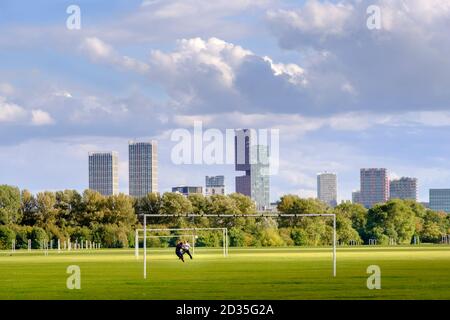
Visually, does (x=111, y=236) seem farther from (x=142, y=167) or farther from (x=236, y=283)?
(x=236, y=283)

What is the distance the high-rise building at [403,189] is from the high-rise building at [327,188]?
27.1 m

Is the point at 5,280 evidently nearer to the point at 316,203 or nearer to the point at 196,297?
the point at 196,297

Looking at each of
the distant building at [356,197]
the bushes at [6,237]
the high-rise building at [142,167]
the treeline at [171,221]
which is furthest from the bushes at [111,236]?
the distant building at [356,197]

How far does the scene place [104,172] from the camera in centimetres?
14675

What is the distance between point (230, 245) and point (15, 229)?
2571cm

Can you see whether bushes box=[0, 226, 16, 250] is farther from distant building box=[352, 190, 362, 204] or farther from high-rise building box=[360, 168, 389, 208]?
distant building box=[352, 190, 362, 204]

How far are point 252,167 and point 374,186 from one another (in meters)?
63.7

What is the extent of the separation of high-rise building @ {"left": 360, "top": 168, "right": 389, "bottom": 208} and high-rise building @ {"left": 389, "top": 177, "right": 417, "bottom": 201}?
27.2 feet

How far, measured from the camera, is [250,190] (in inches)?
5157

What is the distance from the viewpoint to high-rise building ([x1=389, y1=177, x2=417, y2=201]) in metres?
183

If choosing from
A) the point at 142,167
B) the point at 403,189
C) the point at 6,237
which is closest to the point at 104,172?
the point at 142,167

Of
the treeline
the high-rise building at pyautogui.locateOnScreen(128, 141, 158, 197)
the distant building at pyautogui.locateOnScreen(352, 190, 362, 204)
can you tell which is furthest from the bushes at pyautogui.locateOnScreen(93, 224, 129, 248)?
the distant building at pyautogui.locateOnScreen(352, 190, 362, 204)

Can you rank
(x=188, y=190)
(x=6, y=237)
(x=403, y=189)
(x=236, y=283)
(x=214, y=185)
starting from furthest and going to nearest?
(x=403, y=189)
(x=188, y=190)
(x=214, y=185)
(x=6, y=237)
(x=236, y=283)

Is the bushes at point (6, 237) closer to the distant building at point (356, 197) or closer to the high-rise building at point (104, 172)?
the high-rise building at point (104, 172)
